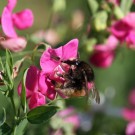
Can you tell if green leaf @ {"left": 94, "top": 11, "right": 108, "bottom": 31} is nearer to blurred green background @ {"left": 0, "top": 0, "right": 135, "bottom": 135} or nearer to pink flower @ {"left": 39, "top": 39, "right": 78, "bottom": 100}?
blurred green background @ {"left": 0, "top": 0, "right": 135, "bottom": 135}

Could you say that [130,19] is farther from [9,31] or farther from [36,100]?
[36,100]

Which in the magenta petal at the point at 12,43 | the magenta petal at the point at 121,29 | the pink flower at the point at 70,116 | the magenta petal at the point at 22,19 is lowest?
the pink flower at the point at 70,116

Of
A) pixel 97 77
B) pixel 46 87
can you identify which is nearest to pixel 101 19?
pixel 46 87

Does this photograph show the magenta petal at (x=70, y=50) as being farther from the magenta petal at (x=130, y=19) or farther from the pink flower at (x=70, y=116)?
the pink flower at (x=70, y=116)

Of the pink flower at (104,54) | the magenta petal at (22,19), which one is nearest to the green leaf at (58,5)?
the pink flower at (104,54)

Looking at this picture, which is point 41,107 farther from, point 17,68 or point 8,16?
point 8,16

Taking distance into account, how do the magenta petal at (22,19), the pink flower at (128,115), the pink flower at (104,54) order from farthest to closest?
1. the pink flower at (128,115)
2. the pink flower at (104,54)
3. the magenta petal at (22,19)

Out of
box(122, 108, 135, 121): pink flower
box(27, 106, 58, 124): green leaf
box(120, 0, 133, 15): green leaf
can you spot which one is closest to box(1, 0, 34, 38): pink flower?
box(27, 106, 58, 124): green leaf
